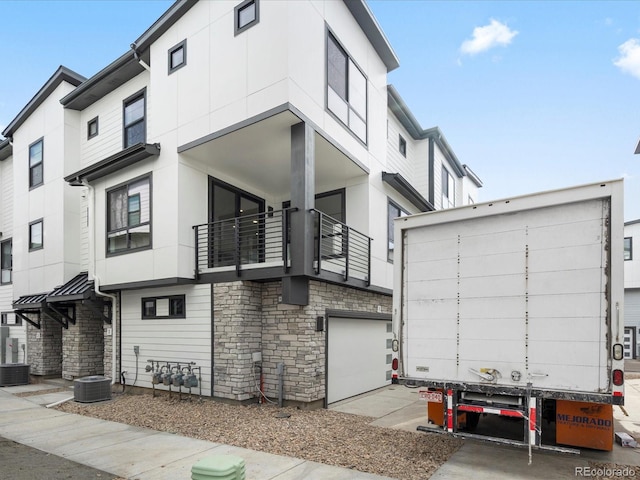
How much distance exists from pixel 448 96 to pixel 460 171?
12.1ft

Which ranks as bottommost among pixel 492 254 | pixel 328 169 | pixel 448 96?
pixel 492 254

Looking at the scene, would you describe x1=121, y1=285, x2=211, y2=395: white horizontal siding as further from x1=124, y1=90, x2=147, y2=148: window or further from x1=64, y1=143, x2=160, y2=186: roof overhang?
x1=124, y1=90, x2=147, y2=148: window

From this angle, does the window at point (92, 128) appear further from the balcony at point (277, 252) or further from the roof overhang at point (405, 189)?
the roof overhang at point (405, 189)

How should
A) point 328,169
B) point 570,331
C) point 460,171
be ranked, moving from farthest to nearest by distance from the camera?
1. point 460,171
2. point 328,169
3. point 570,331

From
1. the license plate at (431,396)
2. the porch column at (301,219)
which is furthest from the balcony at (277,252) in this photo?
the license plate at (431,396)

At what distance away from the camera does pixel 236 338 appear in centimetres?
845

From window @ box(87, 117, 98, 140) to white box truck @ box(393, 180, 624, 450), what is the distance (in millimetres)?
10979

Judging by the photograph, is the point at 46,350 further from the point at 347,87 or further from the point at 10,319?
the point at 347,87

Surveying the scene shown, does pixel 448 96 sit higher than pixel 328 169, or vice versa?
pixel 448 96

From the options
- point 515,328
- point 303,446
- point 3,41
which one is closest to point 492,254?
point 515,328

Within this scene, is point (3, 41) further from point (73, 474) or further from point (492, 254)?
point (492, 254)

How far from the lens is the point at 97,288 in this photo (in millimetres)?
10930

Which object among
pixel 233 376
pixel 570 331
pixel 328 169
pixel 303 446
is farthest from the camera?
pixel 328 169

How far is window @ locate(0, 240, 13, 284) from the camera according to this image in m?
16.4
